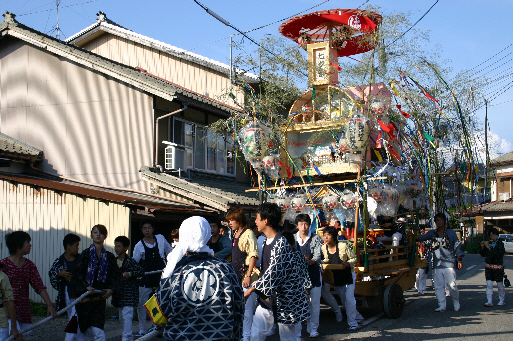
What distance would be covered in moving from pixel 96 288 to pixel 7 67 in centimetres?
1221

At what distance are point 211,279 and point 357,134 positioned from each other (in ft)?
22.1

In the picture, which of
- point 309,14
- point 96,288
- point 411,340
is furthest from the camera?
point 309,14

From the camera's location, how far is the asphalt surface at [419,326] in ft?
25.4

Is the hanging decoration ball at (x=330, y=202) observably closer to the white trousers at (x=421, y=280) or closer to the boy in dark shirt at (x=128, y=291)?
the white trousers at (x=421, y=280)

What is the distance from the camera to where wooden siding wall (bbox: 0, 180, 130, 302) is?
1080 centimetres

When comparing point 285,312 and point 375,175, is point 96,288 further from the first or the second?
point 375,175

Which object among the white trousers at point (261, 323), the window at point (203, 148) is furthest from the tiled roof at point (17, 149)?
the white trousers at point (261, 323)

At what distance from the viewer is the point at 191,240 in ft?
12.7

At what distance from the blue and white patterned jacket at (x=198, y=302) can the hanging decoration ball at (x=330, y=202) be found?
23.5 feet

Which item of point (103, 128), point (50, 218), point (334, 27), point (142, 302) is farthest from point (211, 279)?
point (334, 27)

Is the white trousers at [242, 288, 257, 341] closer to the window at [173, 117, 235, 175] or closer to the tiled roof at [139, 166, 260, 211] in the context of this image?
the tiled roof at [139, 166, 260, 211]

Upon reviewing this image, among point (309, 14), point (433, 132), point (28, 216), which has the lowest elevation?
point (28, 216)

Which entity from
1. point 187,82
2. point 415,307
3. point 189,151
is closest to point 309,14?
point 189,151

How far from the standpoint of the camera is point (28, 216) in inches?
450
